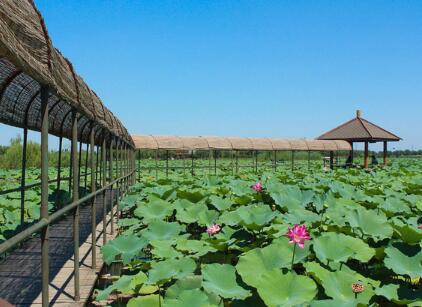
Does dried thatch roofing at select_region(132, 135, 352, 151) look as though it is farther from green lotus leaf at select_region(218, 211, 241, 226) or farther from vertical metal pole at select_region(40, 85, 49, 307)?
vertical metal pole at select_region(40, 85, 49, 307)

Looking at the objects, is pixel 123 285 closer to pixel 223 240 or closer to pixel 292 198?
pixel 223 240

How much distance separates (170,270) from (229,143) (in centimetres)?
1638

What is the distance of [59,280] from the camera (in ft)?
11.3

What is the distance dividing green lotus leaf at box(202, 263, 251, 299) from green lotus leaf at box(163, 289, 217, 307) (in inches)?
6.1

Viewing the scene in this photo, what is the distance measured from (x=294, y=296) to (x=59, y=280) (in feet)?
6.74

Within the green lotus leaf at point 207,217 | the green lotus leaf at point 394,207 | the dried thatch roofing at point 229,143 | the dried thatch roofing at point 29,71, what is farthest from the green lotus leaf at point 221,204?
the dried thatch roofing at point 229,143

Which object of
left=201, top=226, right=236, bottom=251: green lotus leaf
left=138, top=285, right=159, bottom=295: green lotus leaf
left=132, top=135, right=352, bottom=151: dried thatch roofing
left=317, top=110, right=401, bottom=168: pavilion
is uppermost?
left=317, top=110, right=401, bottom=168: pavilion

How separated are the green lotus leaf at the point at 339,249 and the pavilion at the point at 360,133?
1763 cm

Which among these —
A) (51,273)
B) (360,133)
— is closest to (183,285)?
(51,273)

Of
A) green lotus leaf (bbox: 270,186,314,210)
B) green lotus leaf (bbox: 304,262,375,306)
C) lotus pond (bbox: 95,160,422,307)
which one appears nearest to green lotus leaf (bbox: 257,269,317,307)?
lotus pond (bbox: 95,160,422,307)

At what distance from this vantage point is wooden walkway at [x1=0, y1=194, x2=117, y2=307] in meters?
3.01

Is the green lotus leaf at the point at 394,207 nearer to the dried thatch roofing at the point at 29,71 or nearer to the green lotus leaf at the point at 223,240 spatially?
the green lotus leaf at the point at 223,240

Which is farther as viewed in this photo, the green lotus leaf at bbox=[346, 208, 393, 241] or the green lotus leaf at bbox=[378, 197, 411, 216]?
the green lotus leaf at bbox=[378, 197, 411, 216]

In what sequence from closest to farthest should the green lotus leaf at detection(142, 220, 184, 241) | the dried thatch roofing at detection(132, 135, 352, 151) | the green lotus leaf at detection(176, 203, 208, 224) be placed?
the green lotus leaf at detection(142, 220, 184, 241), the green lotus leaf at detection(176, 203, 208, 224), the dried thatch roofing at detection(132, 135, 352, 151)
